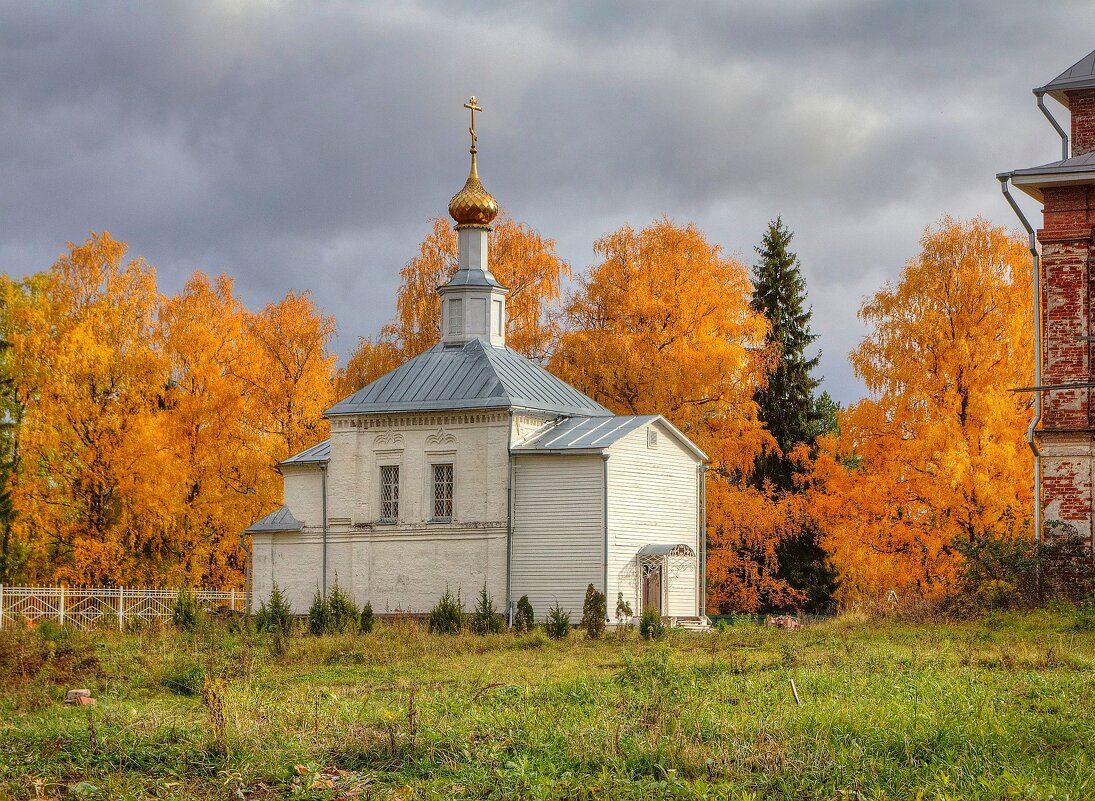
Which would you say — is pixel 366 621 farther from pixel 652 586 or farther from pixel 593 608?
pixel 652 586

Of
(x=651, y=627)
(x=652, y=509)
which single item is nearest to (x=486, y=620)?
(x=651, y=627)

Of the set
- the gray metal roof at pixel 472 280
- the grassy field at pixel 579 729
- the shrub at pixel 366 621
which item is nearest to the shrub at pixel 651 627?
the shrub at pixel 366 621

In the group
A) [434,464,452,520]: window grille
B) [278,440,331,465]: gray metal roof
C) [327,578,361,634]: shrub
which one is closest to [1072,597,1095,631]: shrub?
[327,578,361,634]: shrub

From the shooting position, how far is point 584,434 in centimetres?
2925

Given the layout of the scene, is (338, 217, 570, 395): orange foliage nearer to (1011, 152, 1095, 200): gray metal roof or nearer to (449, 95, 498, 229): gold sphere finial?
(449, 95, 498, 229): gold sphere finial

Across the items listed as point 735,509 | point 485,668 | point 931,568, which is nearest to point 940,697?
point 485,668

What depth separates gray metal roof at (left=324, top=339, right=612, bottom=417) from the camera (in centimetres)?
2973

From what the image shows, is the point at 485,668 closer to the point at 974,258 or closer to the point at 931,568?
the point at 931,568

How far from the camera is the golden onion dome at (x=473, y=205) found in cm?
3409

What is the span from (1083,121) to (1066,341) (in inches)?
166

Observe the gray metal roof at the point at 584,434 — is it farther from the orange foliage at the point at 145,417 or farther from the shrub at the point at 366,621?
the orange foliage at the point at 145,417

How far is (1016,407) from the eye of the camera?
30.2 meters

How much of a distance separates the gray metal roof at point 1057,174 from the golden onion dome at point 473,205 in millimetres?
14956

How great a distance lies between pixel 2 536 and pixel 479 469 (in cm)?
1268
